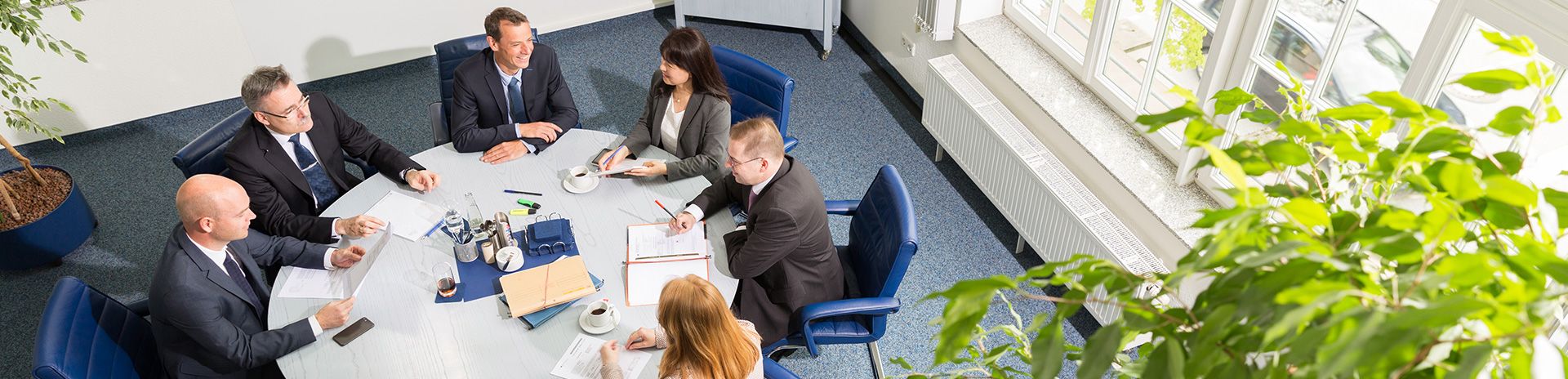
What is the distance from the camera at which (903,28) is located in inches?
217

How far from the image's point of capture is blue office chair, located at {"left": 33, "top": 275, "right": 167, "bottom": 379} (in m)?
2.59

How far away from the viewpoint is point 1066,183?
4035 mm

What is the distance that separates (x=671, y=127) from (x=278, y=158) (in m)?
1.51

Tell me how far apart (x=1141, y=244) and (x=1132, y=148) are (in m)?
0.46

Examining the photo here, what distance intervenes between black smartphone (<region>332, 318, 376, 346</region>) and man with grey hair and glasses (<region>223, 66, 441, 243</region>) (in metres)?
0.48

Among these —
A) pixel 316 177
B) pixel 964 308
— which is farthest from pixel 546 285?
pixel 964 308

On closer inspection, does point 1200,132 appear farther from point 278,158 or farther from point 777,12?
point 777,12

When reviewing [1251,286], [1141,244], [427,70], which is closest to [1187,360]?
[1251,286]

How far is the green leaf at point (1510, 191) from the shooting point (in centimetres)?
93

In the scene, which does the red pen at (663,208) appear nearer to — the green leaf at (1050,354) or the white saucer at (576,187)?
the white saucer at (576,187)

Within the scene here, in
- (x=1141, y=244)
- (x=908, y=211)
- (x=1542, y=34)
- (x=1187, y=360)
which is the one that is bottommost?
(x=1141, y=244)

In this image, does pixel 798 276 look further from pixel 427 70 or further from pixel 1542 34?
pixel 427 70

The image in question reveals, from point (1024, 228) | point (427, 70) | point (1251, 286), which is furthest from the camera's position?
point (427, 70)

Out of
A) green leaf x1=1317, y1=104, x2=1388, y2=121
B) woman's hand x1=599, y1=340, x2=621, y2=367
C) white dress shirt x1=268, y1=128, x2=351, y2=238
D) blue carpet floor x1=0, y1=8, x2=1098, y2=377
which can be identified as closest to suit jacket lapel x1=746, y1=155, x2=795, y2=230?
woman's hand x1=599, y1=340, x2=621, y2=367
